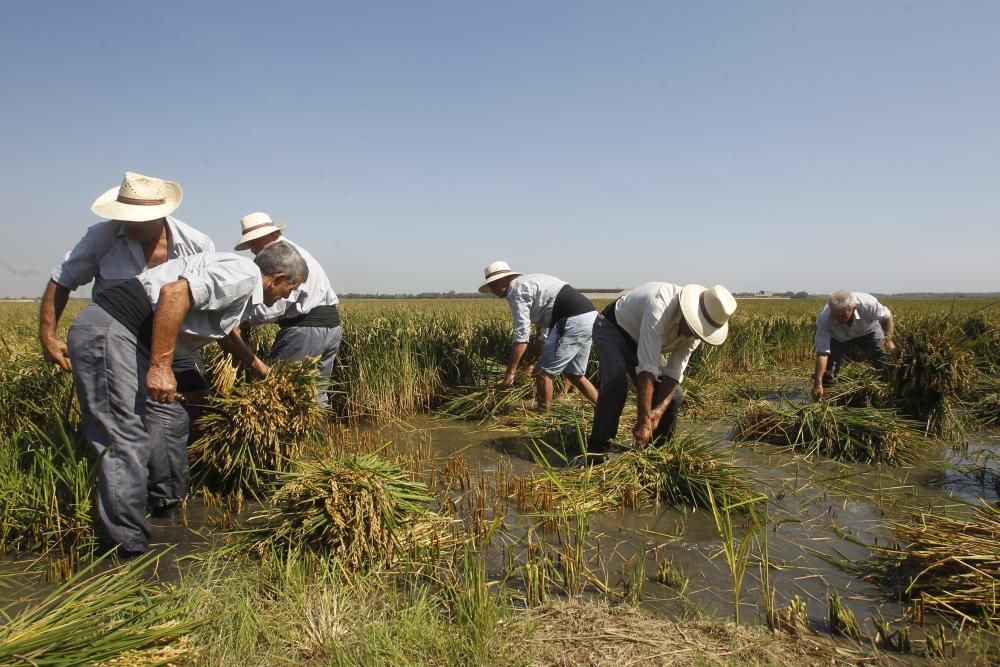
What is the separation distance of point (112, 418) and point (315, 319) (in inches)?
74.0

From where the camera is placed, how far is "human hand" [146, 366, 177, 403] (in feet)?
10.4

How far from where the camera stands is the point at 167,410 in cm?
375

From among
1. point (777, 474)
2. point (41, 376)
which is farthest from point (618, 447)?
point (41, 376)

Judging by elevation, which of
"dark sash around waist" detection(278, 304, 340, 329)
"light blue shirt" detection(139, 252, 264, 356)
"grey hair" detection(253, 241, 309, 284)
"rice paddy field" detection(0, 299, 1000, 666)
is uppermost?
"grey hair" detection(253, 241, 309, 284)

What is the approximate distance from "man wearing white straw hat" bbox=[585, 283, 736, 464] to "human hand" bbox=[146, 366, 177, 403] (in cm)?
261

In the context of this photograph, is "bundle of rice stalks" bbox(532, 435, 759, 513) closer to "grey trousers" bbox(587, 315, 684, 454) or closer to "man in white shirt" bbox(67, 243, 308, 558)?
"grey trousers" bbox(587, 315, 684, 454)

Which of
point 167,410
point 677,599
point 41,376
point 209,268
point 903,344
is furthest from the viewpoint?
point 903,344

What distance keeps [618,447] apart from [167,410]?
3332mm

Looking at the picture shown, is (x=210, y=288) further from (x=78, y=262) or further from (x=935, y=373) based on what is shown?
(x=935, y=373)

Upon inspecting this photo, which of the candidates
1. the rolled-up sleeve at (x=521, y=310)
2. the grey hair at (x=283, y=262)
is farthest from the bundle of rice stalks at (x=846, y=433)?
the grey hair at (x=283, y=262)

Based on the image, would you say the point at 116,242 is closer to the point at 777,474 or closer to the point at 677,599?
the point at 677,599

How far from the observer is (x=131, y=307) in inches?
129

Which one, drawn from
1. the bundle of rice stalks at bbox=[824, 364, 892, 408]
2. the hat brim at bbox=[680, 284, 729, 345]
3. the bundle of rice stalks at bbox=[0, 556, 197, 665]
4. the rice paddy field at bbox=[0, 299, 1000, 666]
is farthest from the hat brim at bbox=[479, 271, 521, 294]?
the bundle of rice stalks at bbox=[0, 556, 197, 665]

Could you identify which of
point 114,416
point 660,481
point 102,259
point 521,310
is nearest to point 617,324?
point 660,481
